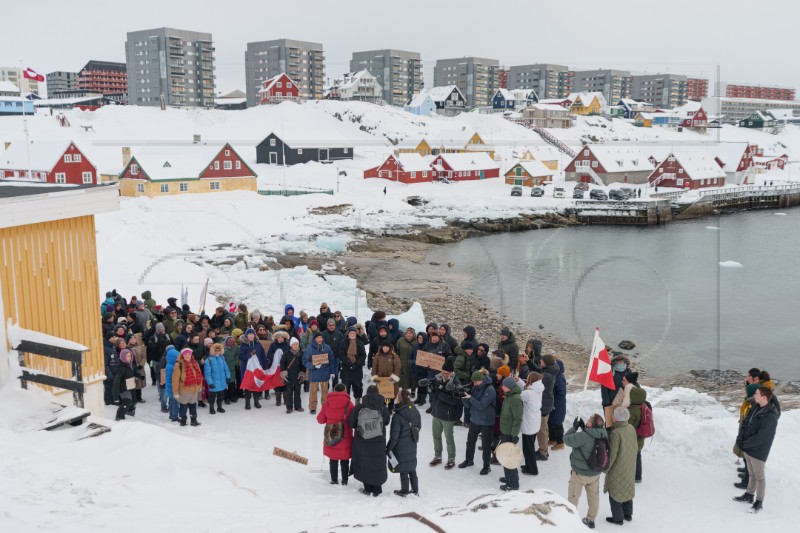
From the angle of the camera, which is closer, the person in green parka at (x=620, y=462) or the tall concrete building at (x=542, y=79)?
the person in green parka at (x=620, y=462)

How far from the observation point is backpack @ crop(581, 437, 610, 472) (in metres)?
7.22

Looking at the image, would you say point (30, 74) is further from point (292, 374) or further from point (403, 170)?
point (292, 374)

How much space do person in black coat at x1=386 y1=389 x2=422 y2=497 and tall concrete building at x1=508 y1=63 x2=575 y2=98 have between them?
616ft

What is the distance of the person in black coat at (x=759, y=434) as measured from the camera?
7621 mm

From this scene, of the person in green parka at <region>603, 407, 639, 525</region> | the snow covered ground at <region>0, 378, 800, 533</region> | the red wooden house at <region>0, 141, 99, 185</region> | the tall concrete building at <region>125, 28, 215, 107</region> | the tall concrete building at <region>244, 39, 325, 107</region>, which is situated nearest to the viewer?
the snow covered ground at <region>0, 378, 800, 533</region>

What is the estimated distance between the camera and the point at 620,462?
24.4 feet

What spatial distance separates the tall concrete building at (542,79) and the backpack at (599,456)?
188 metres

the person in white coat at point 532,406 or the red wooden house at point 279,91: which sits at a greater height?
the red wooden house at point 279,91

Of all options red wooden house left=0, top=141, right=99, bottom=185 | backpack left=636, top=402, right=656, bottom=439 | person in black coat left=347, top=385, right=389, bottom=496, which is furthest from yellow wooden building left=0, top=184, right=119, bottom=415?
red wooden house left=0, top=141, right=99, bottom=185

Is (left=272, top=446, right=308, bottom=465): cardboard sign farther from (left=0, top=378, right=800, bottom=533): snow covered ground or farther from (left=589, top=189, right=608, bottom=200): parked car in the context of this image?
(left=589, top=189, right=608, bottom=200): parked car

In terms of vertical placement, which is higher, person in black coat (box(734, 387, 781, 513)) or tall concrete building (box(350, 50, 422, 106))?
tall concrete building (box(350, 50, 422, 106))

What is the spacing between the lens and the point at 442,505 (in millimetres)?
7750

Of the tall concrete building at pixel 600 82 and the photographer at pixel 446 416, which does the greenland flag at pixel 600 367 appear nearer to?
the photographer at pixel 446 416

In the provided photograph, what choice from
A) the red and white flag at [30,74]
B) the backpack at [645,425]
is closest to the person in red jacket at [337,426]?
the backpack at [645,425]
